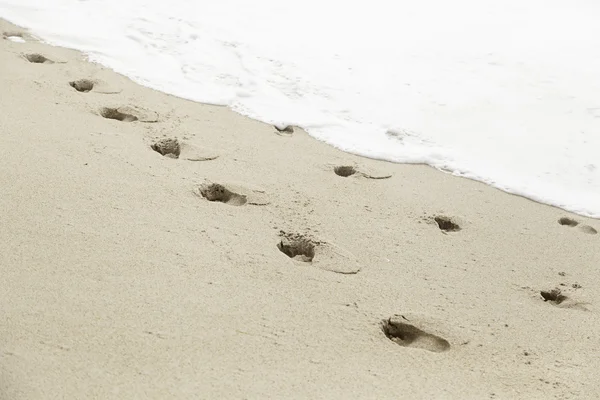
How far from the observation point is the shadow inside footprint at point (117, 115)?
106 inches

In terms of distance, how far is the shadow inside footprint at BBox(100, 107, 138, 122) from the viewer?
2.69 metres

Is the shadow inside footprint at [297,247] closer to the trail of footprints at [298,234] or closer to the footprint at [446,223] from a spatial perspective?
the trail of footprints at [298,234]

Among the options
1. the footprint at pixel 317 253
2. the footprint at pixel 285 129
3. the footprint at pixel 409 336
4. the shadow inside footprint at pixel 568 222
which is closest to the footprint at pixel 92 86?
the footprint at pixel 285 129

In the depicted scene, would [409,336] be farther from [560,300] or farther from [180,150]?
[180,150]

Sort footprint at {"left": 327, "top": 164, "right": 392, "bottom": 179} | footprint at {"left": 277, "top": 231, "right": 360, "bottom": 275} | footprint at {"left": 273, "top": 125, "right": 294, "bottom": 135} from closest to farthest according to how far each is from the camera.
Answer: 1. footprint at {"left": 277, "top": 231, "right": 360, "bottom": 275}
2. footprint at {"left": 327, "top": 164, "right": 392, "bottom": 179}
3. footprint at {"left": 273, "top": 125, "right": 294, "bottom": 135}

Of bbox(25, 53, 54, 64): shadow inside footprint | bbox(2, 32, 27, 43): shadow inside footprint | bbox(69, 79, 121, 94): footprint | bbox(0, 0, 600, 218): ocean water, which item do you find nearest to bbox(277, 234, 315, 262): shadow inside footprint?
bbox(0, 0, 600, 218): ocean water

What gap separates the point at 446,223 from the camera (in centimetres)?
236

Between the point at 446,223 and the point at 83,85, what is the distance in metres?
1.58

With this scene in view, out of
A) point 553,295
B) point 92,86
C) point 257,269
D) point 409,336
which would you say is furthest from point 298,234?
point 92,86

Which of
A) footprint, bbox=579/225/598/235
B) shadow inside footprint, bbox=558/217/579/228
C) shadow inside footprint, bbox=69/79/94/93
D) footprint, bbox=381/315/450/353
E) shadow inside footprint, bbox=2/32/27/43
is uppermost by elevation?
footprint, bbox=579/225/598/235

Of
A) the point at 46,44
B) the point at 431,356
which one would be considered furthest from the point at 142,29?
the point at 431,356

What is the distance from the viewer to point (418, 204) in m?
2.42

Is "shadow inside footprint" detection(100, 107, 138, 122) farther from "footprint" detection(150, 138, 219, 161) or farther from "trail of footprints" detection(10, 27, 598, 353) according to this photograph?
"footprint" detection(150, 138, 219, 161)

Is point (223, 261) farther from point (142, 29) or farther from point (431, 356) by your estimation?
point (142, 29)
